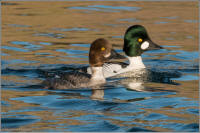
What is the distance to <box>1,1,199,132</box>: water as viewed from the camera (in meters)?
7.66

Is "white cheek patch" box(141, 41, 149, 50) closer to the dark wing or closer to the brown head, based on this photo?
the brown head

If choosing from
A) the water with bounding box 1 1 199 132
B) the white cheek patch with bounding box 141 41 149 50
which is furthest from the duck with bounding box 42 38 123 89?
the white cheek patch with bounding box 141 41 149 50

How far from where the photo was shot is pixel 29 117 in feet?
25.4

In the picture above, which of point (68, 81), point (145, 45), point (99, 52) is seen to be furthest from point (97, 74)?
point (145, 45)

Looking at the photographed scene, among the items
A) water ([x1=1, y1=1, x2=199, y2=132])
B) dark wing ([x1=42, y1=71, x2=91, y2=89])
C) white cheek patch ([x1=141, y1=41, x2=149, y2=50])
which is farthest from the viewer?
white cheek patch ([x1=141, y1=41, x2=149, y2=50])

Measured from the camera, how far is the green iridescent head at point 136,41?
1188cm

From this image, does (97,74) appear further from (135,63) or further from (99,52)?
(135,63)

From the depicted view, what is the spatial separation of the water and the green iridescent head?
2.13 feet

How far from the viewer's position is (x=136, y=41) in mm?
11953

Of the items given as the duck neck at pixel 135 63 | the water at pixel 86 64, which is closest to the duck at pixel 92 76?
the water at pixel 86 64

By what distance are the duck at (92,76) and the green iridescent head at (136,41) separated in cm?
166

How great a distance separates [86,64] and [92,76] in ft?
8.85

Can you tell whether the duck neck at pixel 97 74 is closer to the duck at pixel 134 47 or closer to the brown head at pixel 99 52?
the brown head at pixel 99 52

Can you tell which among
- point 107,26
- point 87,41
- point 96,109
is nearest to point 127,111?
point 96,109
